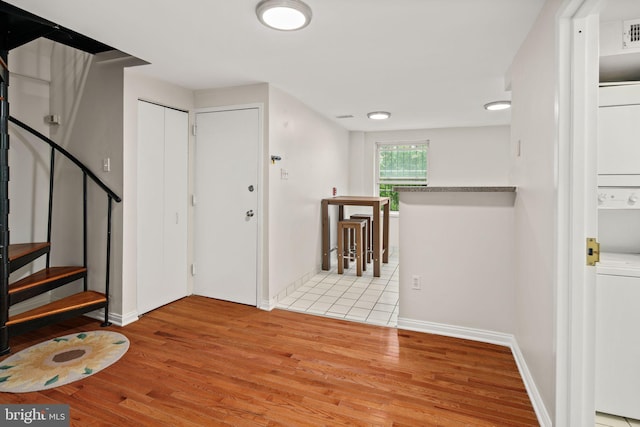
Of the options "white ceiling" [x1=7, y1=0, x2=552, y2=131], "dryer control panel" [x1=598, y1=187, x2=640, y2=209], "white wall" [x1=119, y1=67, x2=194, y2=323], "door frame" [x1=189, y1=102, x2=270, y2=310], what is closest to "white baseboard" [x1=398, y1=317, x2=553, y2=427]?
"dryer control panel" [x1=598, y1=187, x2=640, y2=209]

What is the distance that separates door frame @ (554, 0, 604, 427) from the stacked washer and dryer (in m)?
0.35

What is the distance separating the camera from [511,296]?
2709 millimetres

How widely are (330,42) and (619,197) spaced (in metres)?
2.01

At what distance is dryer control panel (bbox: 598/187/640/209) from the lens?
1.88 m

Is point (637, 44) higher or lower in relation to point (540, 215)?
higher

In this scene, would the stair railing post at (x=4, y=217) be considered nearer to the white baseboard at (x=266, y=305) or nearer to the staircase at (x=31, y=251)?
the staircase at (x=31, y=251)

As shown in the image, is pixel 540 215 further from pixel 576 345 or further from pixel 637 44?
pixel 637 44

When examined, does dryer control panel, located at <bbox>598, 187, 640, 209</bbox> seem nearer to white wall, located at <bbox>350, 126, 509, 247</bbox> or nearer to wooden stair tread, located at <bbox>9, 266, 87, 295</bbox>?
wooden stair tread, located at <bbox>9, 266, 87, 295</bbox>

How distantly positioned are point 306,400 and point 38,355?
2.02 metres

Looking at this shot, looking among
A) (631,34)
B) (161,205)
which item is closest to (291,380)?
(161,205)

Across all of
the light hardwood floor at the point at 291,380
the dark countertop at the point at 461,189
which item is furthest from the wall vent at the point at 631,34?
the light hardwood floor at the point at 291,380

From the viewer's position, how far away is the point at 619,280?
179cm

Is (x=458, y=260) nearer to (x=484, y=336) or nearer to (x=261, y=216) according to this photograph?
(x=484, y=336)

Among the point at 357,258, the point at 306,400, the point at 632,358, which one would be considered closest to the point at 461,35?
the point at 632,358
